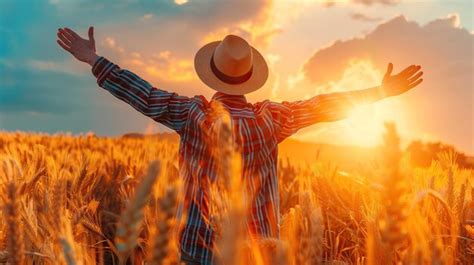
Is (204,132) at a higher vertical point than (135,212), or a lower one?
higher

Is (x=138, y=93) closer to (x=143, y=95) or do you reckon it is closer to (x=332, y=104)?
(x=143, y=95)

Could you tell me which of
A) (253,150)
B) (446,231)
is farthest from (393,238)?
(253,150)

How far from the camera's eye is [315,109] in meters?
3.15

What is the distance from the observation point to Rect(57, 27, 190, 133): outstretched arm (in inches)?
115

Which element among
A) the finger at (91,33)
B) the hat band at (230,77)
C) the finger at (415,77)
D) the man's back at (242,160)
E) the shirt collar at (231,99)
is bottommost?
the man's back at (242,160)

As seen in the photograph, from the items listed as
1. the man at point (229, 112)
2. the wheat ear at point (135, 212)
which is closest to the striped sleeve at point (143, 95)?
the man at point (229, 112)

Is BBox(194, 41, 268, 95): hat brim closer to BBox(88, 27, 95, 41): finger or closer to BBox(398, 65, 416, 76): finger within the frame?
BBox(88, 27, 95, 41): finger

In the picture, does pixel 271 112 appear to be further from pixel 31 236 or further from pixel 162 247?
pixel 162 247

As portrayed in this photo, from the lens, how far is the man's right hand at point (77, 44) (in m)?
3.21

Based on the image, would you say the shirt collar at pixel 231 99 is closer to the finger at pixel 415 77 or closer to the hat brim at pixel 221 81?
the hat brim at pixel 221 81

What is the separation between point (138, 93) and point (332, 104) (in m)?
1.13

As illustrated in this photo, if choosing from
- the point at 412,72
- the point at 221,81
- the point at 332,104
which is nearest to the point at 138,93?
the point at 221,81

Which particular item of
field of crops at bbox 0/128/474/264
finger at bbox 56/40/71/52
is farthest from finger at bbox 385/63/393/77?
finger at bbox 56/40/71/52

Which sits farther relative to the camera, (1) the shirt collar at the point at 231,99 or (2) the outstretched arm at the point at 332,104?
(2) the outstretched arm at the point at 332,104
